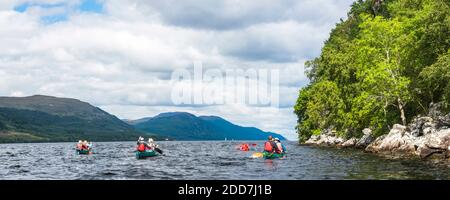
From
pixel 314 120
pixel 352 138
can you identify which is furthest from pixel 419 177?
pixel 314 120

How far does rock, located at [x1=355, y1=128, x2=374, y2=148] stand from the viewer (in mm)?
74812

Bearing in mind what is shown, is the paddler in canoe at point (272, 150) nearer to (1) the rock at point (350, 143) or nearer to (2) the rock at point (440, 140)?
(2) the rock at point (440, 140)

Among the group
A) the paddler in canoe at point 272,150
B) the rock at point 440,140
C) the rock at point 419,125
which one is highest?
the rock at point 419,125

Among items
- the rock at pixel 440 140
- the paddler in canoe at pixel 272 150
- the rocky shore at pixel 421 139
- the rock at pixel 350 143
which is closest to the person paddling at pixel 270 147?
the paddler in canoe at pixel 272 150

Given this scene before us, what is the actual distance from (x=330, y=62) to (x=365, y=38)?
13.1 meters

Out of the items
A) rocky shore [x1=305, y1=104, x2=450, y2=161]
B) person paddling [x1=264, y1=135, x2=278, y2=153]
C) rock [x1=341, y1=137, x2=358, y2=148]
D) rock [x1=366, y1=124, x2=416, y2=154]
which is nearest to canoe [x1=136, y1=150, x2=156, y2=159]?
person paddling [x1=264, y1=135, x2=278, y2=153]

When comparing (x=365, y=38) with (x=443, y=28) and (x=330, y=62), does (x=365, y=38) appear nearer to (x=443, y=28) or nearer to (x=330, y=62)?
(x=330, y=62)

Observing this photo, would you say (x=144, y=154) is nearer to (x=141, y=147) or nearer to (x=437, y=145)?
(x=141, y=147)

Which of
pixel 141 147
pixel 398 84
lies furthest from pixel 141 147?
pixel 398 84

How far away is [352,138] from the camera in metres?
85.1

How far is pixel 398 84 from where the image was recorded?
57.9 metres

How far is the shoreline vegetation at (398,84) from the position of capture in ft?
150

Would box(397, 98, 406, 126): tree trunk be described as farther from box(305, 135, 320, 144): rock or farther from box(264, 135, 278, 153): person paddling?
box(305, 135, 320, 144): rock

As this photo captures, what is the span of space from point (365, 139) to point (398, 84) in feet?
66.3
